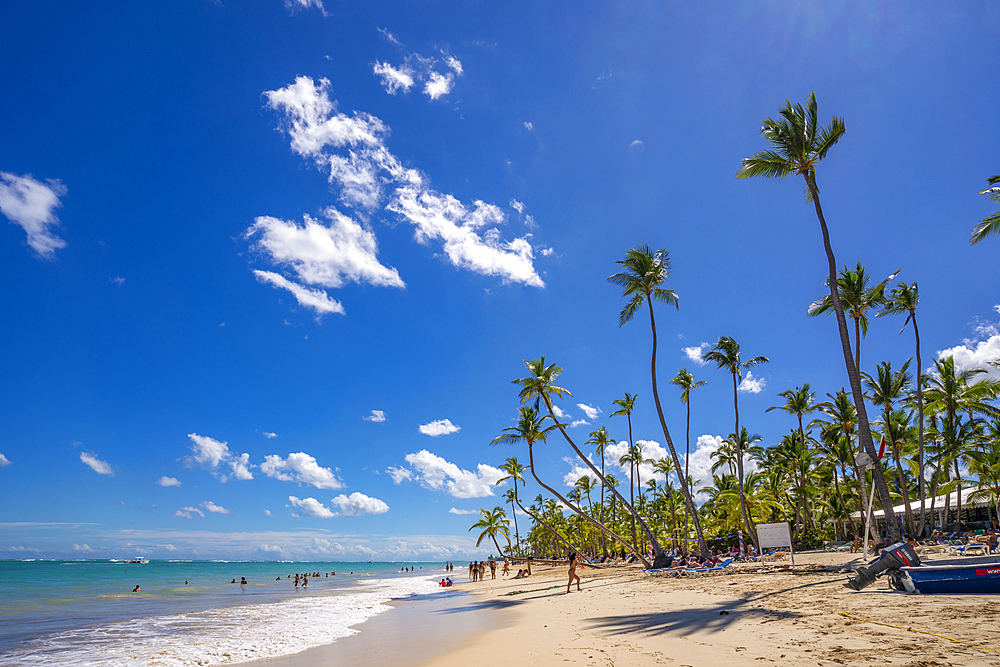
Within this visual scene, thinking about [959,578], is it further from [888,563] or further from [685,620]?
[685,620]

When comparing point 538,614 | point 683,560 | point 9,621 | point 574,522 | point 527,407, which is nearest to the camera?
point 538,614

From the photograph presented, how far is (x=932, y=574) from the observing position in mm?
9461

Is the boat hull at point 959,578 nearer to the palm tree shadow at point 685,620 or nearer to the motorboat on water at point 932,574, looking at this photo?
the motorboat on water at point 932,574

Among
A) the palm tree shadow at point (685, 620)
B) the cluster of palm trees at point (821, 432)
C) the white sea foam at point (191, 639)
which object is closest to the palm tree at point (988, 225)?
the cluster of palm trees at point (821, 432)

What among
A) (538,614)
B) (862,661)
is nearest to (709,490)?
(538,614)

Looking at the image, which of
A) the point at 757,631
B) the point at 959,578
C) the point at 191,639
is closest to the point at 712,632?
the point at 757,631

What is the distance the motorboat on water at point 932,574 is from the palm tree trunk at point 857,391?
3387 millimetres

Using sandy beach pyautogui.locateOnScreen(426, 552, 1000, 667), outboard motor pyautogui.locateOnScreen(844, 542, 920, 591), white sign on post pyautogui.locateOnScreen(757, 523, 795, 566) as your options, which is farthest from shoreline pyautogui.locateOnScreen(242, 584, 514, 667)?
white sign on post pyautogui.locateOnScreen(757, 523, 795, 566)

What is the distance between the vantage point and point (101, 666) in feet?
35.3

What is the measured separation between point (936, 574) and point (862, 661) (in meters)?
5.35

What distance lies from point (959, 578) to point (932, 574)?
1.30 ft

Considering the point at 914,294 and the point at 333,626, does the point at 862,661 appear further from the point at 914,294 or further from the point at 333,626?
the point at 914,294

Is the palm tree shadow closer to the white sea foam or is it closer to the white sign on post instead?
the white sign on post

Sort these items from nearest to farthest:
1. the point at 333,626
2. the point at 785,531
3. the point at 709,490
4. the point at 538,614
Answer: the point at 538,614 < the point at 333,626 < the point at 785,531 < the point at 709,490
